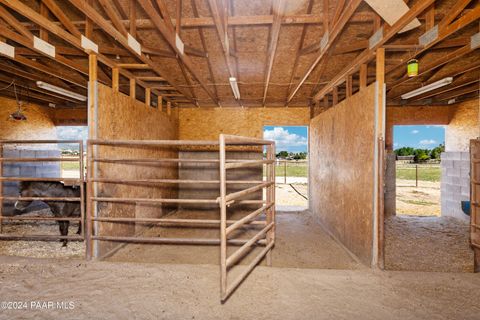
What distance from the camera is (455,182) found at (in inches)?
276

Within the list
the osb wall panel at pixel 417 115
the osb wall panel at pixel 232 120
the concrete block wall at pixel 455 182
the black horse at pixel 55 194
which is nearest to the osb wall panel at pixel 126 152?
the black horse at pixel 55 194

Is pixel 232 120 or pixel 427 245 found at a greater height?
pixel 232 120

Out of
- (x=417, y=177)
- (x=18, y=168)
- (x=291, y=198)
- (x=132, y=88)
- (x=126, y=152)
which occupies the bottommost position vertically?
(x=291, y=198)

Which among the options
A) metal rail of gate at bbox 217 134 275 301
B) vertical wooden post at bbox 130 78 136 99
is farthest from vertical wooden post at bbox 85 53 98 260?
metal rail of gate at bbox 217 134 275 301

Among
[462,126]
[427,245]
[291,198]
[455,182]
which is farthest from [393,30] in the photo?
[291,198]

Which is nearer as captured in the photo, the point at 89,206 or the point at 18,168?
the point at 89,206

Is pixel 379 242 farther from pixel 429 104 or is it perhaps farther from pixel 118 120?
pixel 429 104

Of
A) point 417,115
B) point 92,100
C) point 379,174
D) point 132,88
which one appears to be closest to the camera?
point 379,174

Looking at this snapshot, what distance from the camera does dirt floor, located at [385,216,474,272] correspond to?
3600 mm

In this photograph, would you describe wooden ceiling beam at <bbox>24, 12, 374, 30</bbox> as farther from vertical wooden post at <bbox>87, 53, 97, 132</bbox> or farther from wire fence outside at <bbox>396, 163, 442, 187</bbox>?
wire fence outside at <bbox>396, 163, 442, 187</bbox>

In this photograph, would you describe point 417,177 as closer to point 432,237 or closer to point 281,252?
point 432,237

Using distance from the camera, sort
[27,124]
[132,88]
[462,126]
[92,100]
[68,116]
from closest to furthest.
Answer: [92,100], [132,88], [462,126], [27,124], [68,116]

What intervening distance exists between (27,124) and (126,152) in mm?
5754

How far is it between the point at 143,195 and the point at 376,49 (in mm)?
4844
